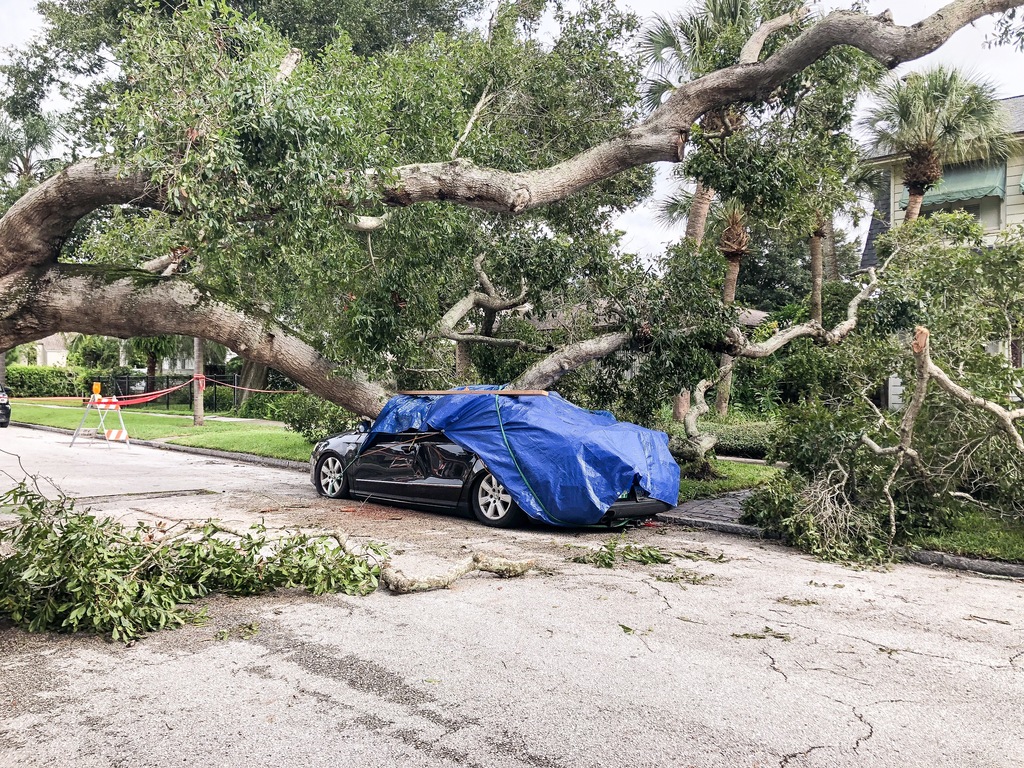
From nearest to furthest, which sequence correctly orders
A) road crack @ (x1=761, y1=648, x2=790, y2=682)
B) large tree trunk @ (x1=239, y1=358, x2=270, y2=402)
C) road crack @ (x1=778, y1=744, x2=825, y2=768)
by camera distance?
road crack @ (x1=778, y1=744, x2=825, y2=768) → road crack @ (x1=761, y1=648, x2=790, y2=682) → large tree trunk @ (x1=239, y1=358, x2=270, y2=402)

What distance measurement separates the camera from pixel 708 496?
11.6 meters

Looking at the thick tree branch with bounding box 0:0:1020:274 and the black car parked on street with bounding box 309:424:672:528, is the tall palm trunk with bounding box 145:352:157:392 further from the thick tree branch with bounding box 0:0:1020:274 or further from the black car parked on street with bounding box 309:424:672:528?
the thick tree branch with bounding box 0:0:1020:274

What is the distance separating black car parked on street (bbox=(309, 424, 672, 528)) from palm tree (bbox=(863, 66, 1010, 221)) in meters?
16.8

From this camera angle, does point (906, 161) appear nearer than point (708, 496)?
No

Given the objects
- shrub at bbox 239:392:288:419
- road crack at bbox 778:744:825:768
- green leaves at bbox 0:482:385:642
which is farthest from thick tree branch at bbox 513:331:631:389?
shrub at bbox 239:392:288:419

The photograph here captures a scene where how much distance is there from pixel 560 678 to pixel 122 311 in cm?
547

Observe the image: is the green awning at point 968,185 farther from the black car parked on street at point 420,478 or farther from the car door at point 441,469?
the car door at point 441,469

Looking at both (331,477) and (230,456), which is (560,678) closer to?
(331,477)

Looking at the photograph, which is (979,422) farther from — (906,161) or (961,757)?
(906,161)

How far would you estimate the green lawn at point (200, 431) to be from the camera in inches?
668

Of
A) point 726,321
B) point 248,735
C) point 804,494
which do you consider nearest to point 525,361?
point 726,321

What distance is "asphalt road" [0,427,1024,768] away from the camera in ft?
11.1

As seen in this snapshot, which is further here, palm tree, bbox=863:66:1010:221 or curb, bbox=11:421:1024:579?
palm tree, bbox=863:66:1010:221

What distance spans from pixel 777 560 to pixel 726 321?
16.0 feet
